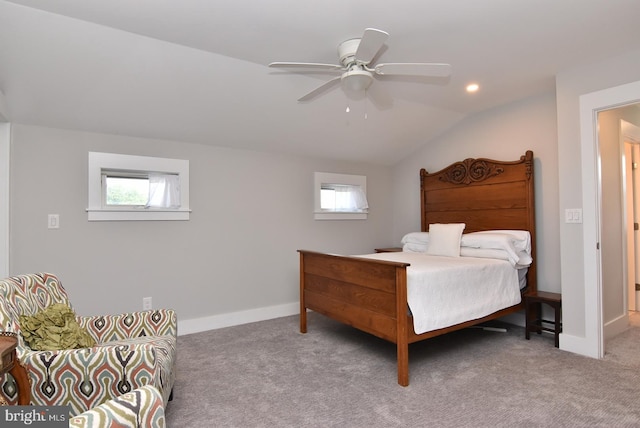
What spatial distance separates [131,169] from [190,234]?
2.72 ft

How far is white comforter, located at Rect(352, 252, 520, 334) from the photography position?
2504mm

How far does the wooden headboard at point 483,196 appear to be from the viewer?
11.9 feet

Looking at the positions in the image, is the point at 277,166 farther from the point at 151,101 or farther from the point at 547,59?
the point at 547,59

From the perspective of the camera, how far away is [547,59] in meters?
2.84

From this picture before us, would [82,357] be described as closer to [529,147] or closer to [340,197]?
[340,197]

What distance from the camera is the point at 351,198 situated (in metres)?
4.90

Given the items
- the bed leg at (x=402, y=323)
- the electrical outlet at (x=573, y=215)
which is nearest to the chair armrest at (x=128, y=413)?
the bed leg at (x=402, y=323)

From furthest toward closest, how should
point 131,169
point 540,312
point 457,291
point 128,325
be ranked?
point 540,312 < point 131,169 < point 457,291 < point 128,325

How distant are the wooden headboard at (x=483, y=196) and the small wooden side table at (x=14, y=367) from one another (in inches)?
154

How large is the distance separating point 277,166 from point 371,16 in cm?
229

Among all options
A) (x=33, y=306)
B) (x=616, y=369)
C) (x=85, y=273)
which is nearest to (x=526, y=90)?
(x=616, y=369)

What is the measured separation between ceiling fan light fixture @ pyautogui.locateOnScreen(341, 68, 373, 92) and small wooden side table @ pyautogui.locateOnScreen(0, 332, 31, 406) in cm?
223

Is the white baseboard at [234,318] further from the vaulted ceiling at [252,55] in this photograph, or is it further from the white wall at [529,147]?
the white wall at [529,147]

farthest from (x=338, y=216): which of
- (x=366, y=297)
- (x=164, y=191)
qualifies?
(x=164, y=191)
